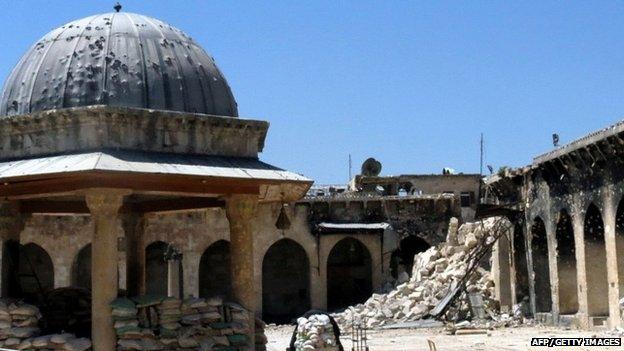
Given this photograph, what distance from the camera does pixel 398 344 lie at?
22.2 m

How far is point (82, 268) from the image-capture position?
3659cm

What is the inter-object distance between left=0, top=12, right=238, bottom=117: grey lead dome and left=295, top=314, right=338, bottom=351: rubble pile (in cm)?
333

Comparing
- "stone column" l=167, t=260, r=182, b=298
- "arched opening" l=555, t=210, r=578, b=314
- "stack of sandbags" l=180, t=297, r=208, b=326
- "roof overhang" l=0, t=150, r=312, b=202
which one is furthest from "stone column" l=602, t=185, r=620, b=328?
"stack of sandbags" l=180, t=297, r=208, b=326

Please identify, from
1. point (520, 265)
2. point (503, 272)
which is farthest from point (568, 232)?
point (503, 272)

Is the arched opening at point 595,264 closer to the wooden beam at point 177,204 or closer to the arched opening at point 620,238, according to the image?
the arched opening at point 620,238

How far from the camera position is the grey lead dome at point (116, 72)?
12664 mm

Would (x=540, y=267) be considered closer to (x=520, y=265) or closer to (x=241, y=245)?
(x=520, y=265)

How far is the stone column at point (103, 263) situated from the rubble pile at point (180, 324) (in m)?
0.13

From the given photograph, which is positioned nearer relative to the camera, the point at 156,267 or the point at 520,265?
the point at 520,265

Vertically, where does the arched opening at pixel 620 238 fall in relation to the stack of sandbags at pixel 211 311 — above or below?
above

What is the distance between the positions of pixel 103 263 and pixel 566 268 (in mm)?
18353

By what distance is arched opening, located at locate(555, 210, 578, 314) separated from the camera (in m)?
26.9

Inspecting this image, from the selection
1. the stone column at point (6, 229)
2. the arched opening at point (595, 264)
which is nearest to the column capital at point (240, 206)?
the stone column at point (6, 229)

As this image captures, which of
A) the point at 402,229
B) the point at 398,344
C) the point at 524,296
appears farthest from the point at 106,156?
the point at 402,229
